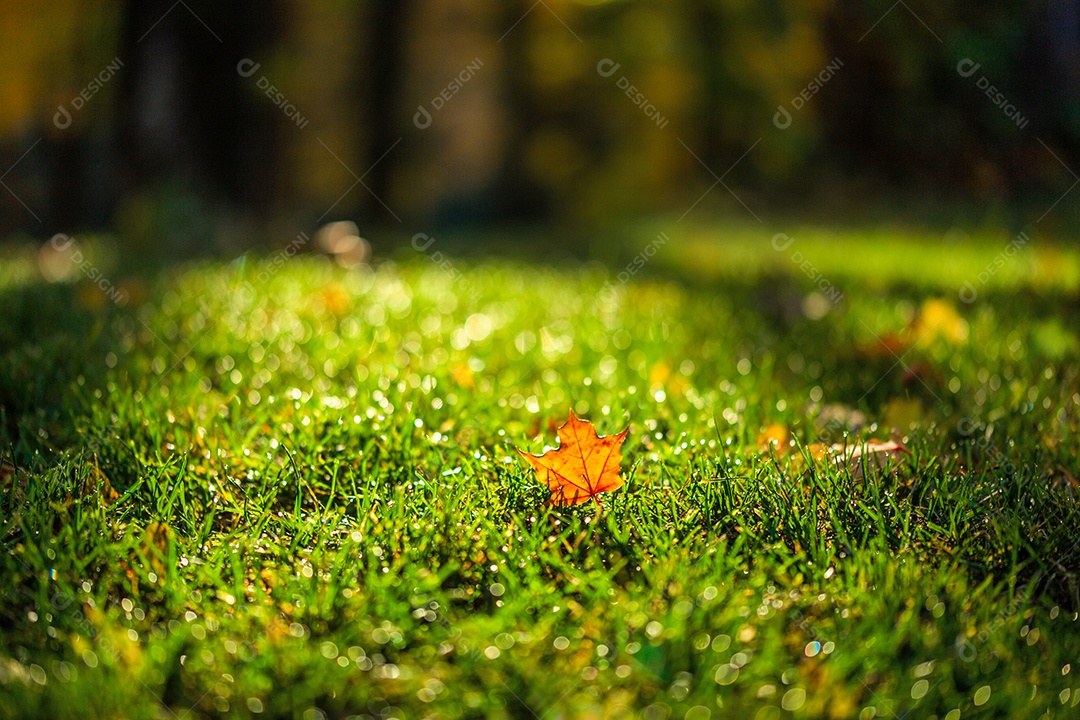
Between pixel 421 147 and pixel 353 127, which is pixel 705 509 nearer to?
pixel 421 147

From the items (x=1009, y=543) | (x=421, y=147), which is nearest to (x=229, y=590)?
(x=1009, y=543)
